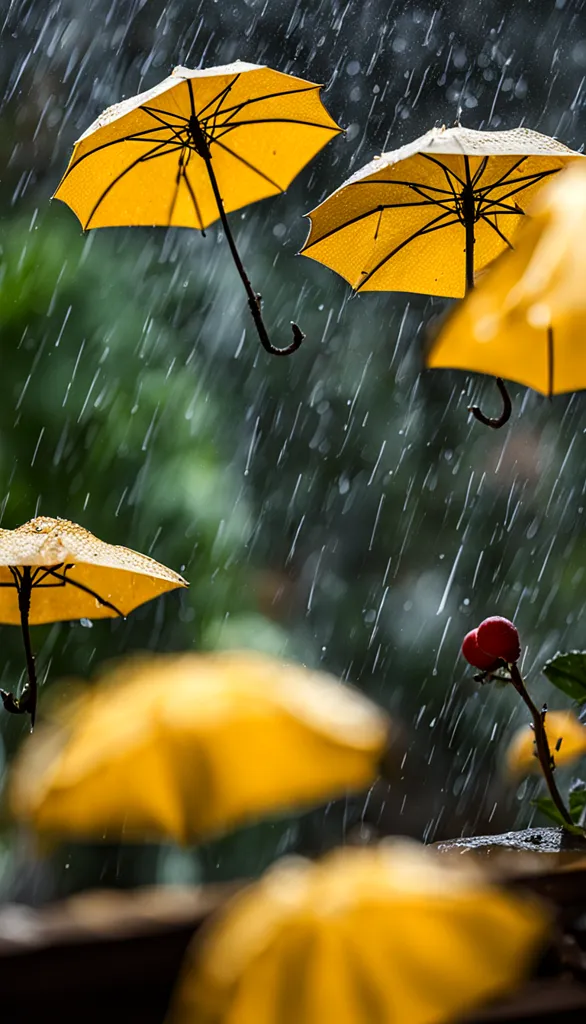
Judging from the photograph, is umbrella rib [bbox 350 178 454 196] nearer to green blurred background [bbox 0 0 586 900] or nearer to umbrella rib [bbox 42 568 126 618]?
umbrella rib [bbox 42 568 126 618]

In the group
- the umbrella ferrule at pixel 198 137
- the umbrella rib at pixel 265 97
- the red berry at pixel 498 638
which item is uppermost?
the umbrella rib at pixel 265 97

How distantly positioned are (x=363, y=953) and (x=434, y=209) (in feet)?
2.15

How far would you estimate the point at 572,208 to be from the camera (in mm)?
397

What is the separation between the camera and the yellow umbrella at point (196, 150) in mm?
832

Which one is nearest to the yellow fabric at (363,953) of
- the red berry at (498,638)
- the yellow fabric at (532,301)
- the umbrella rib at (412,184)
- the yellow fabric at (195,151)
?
the yellow fabric at (532,301)

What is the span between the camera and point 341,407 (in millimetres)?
3854

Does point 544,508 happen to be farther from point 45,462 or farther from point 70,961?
point 70,961

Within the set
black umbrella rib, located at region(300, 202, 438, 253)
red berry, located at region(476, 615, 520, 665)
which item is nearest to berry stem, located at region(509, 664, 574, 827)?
red berry, located at region(476, 615, 520, 665)

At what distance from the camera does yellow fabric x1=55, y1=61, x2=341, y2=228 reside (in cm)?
84

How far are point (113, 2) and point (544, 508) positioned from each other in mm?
2369

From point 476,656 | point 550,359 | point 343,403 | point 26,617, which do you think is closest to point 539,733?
point 476,656

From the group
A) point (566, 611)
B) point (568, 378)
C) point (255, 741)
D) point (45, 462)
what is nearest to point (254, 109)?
point (568, 378)

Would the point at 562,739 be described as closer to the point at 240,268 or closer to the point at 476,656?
the point at 476,656

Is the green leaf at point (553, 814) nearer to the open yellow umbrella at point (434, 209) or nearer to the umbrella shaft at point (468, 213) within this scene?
the open yellow umbrella at point (434, 209)
